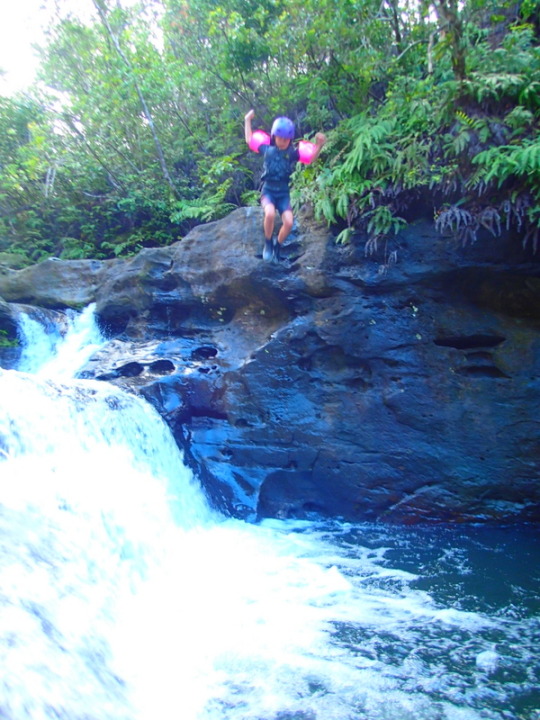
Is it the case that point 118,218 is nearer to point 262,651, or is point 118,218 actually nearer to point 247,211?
point 247,211

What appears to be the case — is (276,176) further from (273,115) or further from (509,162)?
(273,115)

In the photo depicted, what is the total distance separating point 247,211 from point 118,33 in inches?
279

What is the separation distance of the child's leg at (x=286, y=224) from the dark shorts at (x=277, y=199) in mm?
111

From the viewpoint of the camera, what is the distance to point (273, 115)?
32.0 ft

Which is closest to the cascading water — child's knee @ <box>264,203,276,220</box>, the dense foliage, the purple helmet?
child's knee @ <box>264,203,276,220</box>

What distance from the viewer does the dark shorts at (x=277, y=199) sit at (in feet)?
22.7

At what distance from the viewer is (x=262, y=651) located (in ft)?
12.3

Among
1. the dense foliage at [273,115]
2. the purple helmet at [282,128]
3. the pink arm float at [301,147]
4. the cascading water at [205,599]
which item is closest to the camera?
the cascading water at [205,599]

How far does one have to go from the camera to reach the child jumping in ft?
22.5

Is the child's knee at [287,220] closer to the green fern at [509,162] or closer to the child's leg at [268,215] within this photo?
the child's leg at [268,215]

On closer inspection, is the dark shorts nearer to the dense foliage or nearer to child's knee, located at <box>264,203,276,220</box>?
child's knee, located at <box>264,203,276,220</box>

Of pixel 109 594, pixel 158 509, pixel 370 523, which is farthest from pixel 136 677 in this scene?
pixel 370 523

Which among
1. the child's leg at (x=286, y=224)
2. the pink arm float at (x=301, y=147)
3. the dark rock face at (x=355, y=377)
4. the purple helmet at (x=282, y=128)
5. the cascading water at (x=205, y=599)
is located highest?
the purple helmet at (x=282, y=128)

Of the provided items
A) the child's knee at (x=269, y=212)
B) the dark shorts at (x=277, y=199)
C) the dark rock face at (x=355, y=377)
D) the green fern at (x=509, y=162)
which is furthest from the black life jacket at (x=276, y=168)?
the green fern at (x=509, y=162)
